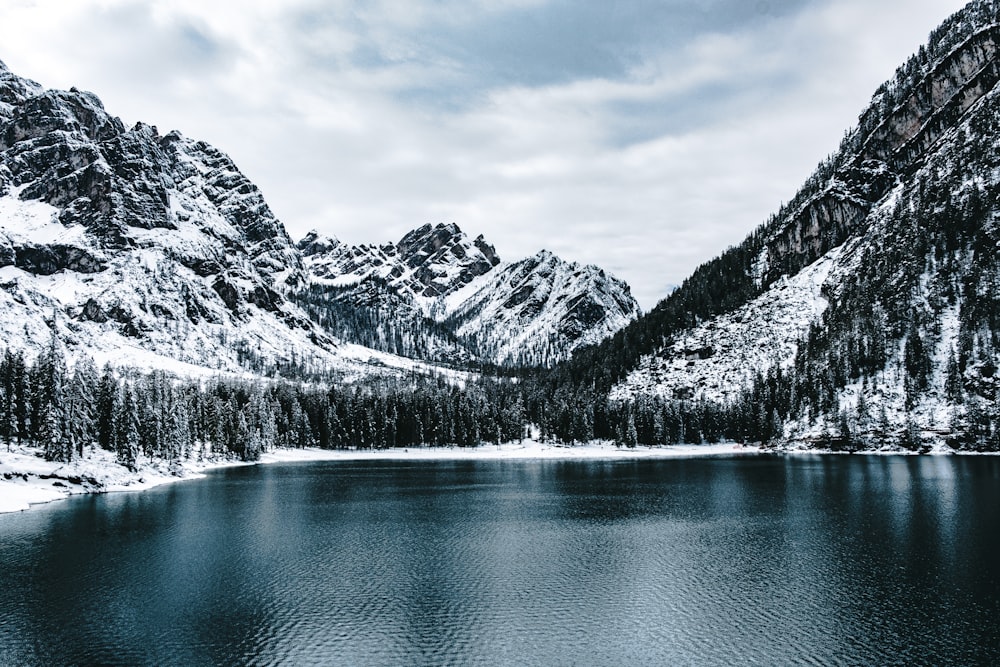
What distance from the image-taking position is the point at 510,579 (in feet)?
166

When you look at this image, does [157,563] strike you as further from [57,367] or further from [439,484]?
[57,367]

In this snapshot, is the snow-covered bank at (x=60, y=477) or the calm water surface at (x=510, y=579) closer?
the calm water surface at (x=510, y=579)

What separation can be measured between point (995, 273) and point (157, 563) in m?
222

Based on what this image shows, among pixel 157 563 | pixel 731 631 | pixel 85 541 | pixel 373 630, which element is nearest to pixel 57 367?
pixel 85 541

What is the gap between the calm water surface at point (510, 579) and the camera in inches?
1428

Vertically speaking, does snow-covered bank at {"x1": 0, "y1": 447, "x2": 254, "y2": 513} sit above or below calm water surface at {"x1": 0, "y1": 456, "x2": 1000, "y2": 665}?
above

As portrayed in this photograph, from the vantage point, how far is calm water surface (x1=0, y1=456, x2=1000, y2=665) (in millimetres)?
36281

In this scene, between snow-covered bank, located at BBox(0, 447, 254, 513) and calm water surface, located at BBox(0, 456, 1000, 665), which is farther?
snow-covered bank, located at BBox(0, 447, 254, 513)

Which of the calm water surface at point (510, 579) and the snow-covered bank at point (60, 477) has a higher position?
the snow-covered bank at point (60, 477)

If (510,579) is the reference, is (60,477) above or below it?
above

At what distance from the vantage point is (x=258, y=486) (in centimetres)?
11494

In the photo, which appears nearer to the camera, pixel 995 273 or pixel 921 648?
pixel 921 648

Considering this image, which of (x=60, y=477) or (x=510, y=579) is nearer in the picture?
(x=510, y=579)

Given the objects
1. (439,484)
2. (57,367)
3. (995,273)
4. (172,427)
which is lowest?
(439,484)
